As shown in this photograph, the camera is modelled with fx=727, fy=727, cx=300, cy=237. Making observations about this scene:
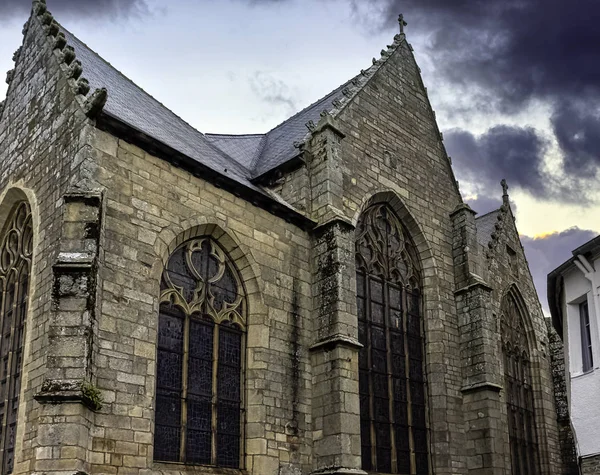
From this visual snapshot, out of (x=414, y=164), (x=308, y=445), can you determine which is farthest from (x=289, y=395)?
(x=414, y=164)

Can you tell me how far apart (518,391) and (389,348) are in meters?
5.63

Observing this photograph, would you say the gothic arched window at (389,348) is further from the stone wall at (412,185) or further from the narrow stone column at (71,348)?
the narrow stone column at (71,348)

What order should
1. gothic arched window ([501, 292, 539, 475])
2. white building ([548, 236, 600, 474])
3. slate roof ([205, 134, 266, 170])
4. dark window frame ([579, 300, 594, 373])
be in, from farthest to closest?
slate roof ([205, 134, 266, 170])
gothic arched window ([501, 292, 539, 475])
dark window frame ([579, 300, 594, 373])
white building ([548, 236, 600, 474])

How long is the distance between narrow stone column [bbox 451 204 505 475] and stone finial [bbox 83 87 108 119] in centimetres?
999

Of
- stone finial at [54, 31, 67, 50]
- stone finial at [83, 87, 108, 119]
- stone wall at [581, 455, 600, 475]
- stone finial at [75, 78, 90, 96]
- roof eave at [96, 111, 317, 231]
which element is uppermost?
stone finial at [54, 31, 67, 50]

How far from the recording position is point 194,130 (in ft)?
62.5

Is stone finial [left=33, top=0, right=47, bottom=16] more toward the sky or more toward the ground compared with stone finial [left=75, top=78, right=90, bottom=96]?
more toward the sky

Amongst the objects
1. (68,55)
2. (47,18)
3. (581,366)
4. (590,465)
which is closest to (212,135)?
(47,18)

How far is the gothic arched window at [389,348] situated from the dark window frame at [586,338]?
388 cm

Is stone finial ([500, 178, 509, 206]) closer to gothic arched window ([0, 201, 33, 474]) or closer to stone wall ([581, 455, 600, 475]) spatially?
stone wall ([581, 455, 600, 475])

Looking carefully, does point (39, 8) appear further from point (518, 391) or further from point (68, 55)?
point (518, 391)

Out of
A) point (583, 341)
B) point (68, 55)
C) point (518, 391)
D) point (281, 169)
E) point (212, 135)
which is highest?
point (212, 135)

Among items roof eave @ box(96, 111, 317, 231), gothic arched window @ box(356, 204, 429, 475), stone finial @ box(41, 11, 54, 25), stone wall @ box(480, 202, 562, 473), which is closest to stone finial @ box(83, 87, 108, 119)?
roof eave @ box(96, 111, 317, 231)

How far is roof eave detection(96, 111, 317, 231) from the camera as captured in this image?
1192 centimetres
